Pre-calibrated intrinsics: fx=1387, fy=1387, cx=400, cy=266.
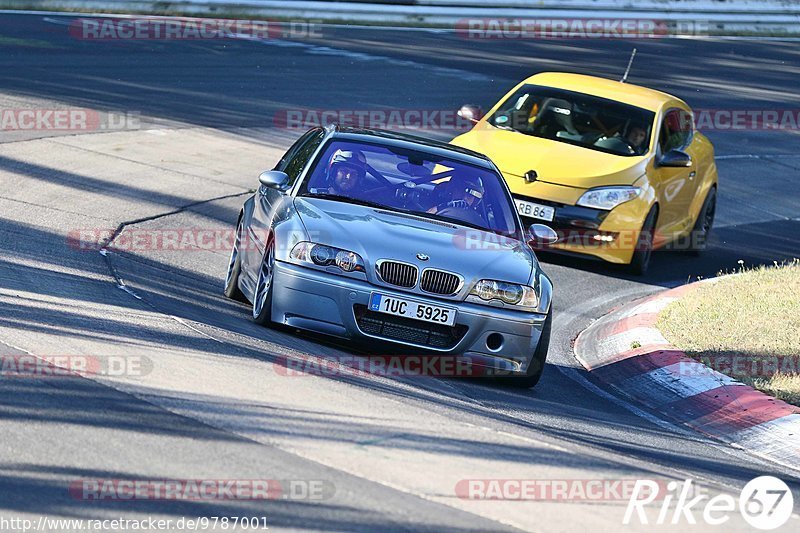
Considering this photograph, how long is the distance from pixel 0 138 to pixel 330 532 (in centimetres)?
1120

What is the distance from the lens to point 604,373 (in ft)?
34.4

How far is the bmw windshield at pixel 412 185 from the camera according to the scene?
31.6ft

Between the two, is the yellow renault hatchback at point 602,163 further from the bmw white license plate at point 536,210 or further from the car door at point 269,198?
the car door at point 269,198

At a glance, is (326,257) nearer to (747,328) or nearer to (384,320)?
(384,320)

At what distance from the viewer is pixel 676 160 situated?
14.2m

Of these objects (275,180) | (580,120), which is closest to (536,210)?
(580,120)

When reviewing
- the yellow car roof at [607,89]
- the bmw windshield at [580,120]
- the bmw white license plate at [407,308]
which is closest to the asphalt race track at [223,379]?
the bmw white license plate at [407,308]

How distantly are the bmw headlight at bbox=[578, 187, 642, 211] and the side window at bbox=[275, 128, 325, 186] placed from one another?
3.61 m

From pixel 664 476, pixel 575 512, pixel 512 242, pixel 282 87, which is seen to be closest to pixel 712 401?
pixel 512 242

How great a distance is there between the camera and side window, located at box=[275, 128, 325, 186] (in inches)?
394

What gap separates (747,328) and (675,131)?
4218 mm

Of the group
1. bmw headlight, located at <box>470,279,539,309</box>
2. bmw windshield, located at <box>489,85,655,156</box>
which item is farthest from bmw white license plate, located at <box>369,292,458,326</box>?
bmw windshield, located at <box>489,85,655,156</box>

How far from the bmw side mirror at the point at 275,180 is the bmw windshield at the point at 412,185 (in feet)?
0.48

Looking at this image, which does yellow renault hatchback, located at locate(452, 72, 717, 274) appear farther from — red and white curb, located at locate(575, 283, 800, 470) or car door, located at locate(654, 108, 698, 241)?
red and white curb, located at locate(575, 283, 800, 470)
